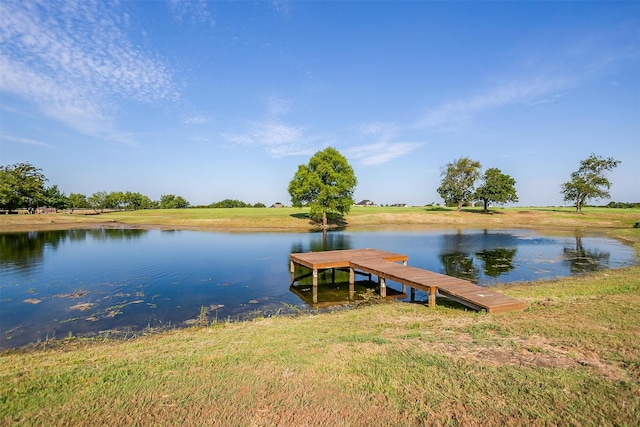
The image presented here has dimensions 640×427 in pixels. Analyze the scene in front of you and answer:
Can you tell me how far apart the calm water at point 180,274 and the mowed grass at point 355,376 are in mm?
3752

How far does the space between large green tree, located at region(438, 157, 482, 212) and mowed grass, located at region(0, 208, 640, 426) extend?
7002 centimetres

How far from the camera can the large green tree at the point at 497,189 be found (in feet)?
239

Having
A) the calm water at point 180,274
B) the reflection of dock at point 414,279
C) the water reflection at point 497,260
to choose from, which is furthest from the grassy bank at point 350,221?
the reflection of dock at point 414,279

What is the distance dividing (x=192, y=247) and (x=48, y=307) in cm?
1922

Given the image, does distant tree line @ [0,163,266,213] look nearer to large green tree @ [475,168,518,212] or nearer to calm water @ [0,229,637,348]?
calm water @ [0,229,637,348]

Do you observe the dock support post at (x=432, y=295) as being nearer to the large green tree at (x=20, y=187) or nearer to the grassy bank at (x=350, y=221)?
the grassy bank at (x=350, y=221)

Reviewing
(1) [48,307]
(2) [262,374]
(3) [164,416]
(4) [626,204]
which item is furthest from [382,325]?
(4) [626,204]

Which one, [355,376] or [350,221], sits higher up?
[350,221]

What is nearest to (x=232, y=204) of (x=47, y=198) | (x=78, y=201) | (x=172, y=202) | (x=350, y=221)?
(x=172, y=202)

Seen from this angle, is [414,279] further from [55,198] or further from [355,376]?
[55,198]

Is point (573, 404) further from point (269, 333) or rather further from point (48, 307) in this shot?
point (48, 307)

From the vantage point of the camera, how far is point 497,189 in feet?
241

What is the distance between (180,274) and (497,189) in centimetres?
7113

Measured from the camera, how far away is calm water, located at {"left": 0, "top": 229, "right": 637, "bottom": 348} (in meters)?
13.8
